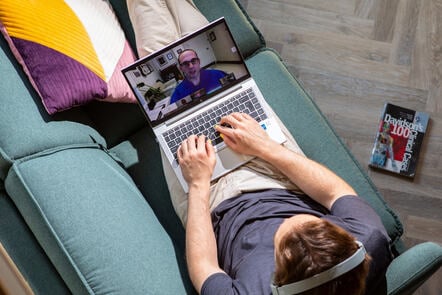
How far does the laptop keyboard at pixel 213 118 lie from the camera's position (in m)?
1.48

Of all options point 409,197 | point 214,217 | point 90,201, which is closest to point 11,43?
point 90,201

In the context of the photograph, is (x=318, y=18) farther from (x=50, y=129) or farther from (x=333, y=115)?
(x=50, y=129)

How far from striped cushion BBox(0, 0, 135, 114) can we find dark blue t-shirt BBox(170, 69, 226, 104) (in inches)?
6.7

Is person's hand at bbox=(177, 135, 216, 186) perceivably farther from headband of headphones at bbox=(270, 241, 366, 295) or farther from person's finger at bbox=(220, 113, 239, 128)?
headband of headphones at bbox=(270, 241, 366, 295)

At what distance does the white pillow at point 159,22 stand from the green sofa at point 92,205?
1.13 feet

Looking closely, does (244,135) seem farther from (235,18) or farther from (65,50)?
(65,50)

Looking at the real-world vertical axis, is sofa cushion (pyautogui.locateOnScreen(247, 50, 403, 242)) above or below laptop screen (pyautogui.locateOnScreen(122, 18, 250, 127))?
below

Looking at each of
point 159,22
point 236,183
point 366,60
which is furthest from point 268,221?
point 366,60

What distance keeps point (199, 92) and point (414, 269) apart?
0.86 m

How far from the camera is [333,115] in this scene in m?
2.10

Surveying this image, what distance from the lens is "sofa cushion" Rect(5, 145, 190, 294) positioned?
1.21 m

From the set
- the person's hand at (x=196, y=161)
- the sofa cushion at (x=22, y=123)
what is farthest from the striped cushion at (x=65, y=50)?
the person's hand at (x=196, y=161)

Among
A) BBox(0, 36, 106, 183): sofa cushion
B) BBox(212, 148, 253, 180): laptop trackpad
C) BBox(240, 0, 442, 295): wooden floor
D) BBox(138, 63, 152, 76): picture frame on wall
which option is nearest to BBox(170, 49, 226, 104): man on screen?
BBox(138, 63, 152, 76): picture frame on wall

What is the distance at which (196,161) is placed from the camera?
143cm
